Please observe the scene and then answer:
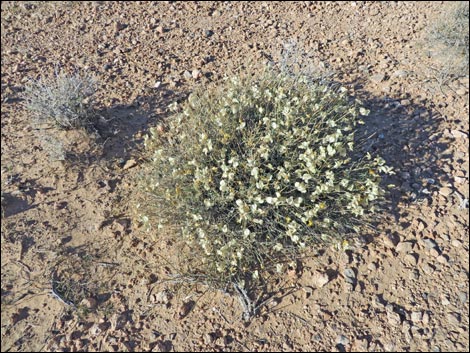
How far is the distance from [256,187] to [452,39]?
332 centimetres

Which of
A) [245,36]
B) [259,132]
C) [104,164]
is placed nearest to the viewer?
[259,132]

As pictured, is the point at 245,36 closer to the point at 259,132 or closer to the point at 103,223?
the point at 259,132

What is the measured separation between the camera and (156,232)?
3.12 m

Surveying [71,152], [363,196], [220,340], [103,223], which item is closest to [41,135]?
[71,152]

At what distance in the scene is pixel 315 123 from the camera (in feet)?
9.89

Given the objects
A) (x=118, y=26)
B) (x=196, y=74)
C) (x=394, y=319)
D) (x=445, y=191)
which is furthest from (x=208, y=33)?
(x=394, y=319)

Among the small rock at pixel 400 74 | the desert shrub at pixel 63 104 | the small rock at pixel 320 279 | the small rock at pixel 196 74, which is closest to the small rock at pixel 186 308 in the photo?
the small rock at pixel 320 279

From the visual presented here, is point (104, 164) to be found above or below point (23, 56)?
below

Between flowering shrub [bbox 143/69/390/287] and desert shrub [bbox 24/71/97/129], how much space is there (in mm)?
1075

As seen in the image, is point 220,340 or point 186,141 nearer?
point 220,340

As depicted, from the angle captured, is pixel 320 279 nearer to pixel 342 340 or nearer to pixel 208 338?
pixel 342 340

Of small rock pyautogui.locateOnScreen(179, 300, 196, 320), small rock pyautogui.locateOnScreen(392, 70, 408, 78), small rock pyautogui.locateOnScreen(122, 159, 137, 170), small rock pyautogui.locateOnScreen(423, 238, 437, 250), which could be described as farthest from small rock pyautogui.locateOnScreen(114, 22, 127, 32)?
small rock pyautogui.locateOnScreen(423, 238, 437, 250)

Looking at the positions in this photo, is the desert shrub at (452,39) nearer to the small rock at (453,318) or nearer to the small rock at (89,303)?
the small rock at (453,318)

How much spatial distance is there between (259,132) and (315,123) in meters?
0.44
